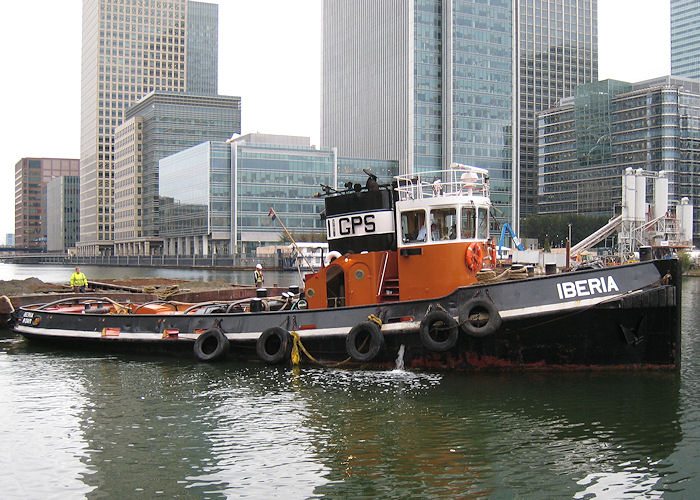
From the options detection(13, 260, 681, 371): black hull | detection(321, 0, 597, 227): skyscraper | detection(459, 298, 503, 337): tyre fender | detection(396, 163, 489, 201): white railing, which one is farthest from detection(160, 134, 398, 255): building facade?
detection(459, 298, 503, 337): tyre fender

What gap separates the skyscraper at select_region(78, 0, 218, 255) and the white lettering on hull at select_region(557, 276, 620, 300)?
168m

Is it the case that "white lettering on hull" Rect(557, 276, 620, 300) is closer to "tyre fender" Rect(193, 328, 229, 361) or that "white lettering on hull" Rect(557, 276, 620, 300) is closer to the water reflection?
"tyre fender" Rect(193, 328, 229, 361)

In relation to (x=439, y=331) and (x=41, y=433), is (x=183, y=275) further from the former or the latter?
(x=41, y=433)

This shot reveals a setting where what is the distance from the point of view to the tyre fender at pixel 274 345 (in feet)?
49.3

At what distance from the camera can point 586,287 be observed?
12.8 m

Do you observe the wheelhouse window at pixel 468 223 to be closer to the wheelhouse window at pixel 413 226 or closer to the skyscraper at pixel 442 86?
the wheelhouse window at pixel 413 226

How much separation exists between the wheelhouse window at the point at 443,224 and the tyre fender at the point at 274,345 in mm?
4061

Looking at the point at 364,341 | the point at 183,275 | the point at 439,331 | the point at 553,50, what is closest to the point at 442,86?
the point at 183,275

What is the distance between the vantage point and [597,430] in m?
10.6

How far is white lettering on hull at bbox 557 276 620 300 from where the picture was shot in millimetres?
12797

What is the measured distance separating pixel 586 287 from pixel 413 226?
12.2 ft

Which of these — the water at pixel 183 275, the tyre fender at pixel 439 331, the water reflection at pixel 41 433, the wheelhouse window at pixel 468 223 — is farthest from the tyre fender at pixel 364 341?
the water at pixel 183 275

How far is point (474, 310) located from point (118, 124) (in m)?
176

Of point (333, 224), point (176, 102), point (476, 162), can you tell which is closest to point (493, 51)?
point (476, 162)
